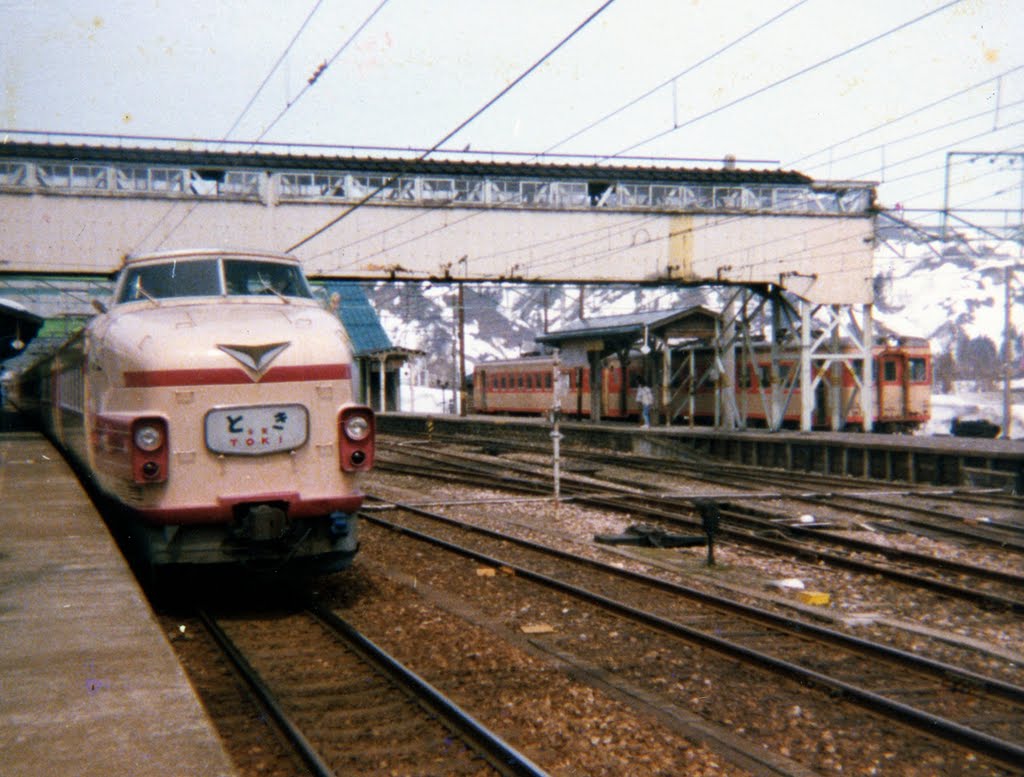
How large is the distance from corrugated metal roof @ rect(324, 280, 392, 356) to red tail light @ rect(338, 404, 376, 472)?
40.4m

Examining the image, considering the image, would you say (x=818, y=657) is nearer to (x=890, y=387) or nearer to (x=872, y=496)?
(x=872, y=496)

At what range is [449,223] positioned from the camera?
2792 centimetres

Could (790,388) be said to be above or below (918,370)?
below

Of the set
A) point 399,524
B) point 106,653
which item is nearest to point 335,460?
point 106,653

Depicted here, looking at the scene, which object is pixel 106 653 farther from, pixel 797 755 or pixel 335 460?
pixel 797 755

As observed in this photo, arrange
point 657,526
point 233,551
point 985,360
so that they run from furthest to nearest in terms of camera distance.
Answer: point 985,360, point 657,526, point 233,551

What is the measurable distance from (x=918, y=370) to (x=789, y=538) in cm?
2301

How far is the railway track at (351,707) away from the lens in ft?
→ 15.6

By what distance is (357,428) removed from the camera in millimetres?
7430

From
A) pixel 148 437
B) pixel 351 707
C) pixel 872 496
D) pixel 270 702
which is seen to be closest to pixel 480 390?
pixel 872 496

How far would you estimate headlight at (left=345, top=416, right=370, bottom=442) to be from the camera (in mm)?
7387

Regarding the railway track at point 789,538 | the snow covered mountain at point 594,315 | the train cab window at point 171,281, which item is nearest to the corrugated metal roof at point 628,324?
the snow covered mountain at point 594,315

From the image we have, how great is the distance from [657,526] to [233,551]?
22.8ft

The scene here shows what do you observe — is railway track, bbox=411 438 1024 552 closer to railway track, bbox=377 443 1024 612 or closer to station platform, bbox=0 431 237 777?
railway track, bbox=377 443 1024 612
